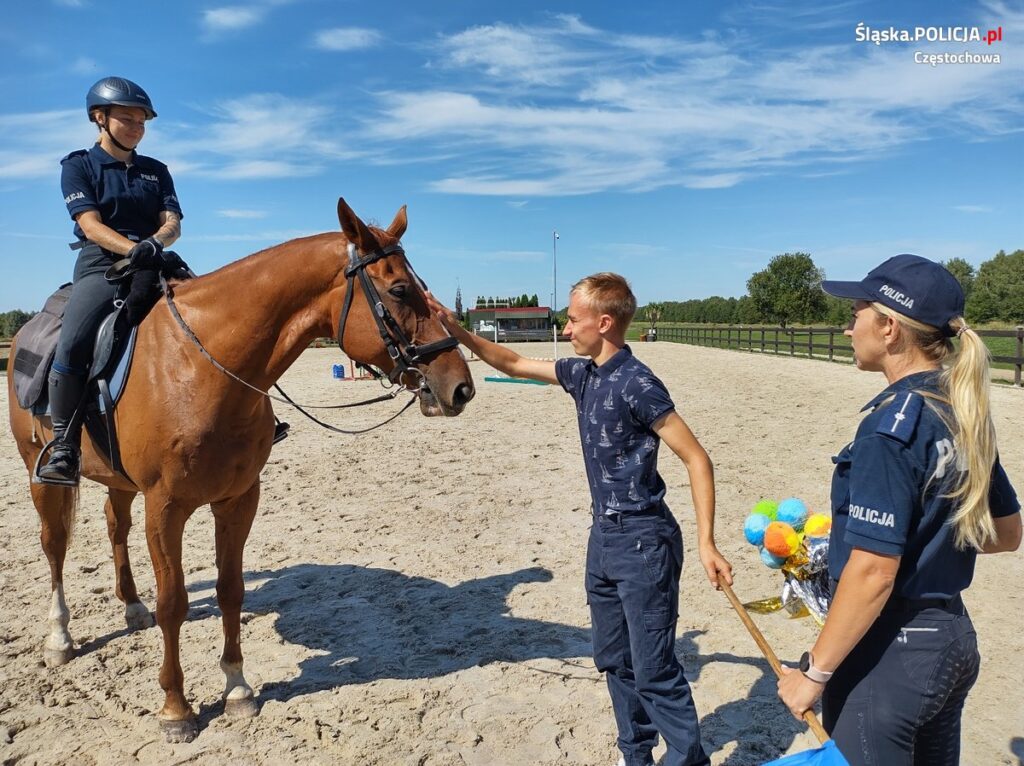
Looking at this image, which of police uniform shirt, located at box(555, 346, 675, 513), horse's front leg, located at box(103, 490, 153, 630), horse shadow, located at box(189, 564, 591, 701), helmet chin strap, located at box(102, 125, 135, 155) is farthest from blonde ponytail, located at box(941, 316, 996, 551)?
horse's front leg, located at box(103, 490, 153, 630)

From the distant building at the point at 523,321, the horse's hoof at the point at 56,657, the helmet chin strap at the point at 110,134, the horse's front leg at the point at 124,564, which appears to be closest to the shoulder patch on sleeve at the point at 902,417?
the helmet chin strap at the point at 110,134

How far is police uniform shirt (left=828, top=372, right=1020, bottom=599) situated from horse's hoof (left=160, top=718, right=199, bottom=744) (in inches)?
132

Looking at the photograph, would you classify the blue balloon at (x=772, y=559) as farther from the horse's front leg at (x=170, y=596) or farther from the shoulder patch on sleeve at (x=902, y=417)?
the horse's front leg at (x=170, y=596)

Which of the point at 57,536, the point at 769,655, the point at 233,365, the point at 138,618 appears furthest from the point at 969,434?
the point at 57,536

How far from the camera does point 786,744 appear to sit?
10.6 ft

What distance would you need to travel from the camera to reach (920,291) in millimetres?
1812

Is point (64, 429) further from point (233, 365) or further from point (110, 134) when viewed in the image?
point (110, 134)

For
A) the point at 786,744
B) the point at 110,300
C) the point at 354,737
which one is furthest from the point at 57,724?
the point at 786,744

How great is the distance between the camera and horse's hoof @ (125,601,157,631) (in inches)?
187

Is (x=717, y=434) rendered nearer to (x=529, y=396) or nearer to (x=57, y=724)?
(x=529, y=396)

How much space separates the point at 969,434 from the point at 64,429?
427 cm

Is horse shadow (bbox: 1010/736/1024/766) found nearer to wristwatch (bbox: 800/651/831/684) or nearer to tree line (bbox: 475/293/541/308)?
wristwatch (bbox: 800/651/831/684)

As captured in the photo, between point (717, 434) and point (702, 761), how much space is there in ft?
28.2

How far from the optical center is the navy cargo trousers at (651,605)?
2.61m
